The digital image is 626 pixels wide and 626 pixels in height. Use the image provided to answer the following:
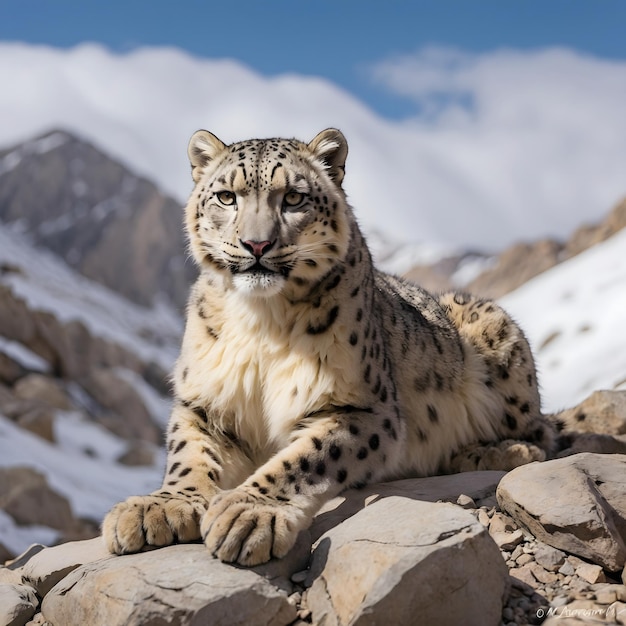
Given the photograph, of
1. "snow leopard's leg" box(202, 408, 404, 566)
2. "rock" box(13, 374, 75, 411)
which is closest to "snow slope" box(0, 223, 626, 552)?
"rock" box(13, 374, 75, 411)

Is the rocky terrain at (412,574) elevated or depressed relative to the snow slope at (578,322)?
depressed

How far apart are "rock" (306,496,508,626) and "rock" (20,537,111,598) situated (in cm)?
148

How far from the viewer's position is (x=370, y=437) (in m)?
5.26

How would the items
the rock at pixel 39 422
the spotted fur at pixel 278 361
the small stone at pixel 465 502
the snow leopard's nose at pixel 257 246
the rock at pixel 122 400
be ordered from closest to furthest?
the spotted fur at pixel 278 361 → the snow leopard's nose at pixel 257 246 → the small stone at pixel 465 502 → the rock at pixel 39 422 → the rock at pixel 122 400

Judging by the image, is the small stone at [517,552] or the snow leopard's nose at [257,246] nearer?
the small stone at [517,552]

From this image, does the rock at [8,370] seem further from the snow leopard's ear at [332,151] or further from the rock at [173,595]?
the rock at [173,595]

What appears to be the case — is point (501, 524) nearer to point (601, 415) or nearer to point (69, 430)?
point (601, 415)

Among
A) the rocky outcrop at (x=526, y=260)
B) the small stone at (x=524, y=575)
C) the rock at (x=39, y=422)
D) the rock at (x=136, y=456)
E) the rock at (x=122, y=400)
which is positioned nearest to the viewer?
the small stone at (x=524, y=575)

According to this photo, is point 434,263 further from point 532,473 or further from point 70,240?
point 532,473

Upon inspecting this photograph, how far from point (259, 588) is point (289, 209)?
2344 mm

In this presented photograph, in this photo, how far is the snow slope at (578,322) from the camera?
55.1ft

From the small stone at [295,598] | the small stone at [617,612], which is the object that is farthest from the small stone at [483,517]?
the small stone at [295,598]

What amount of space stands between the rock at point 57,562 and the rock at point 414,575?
148cm

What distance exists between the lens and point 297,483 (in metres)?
4.75
